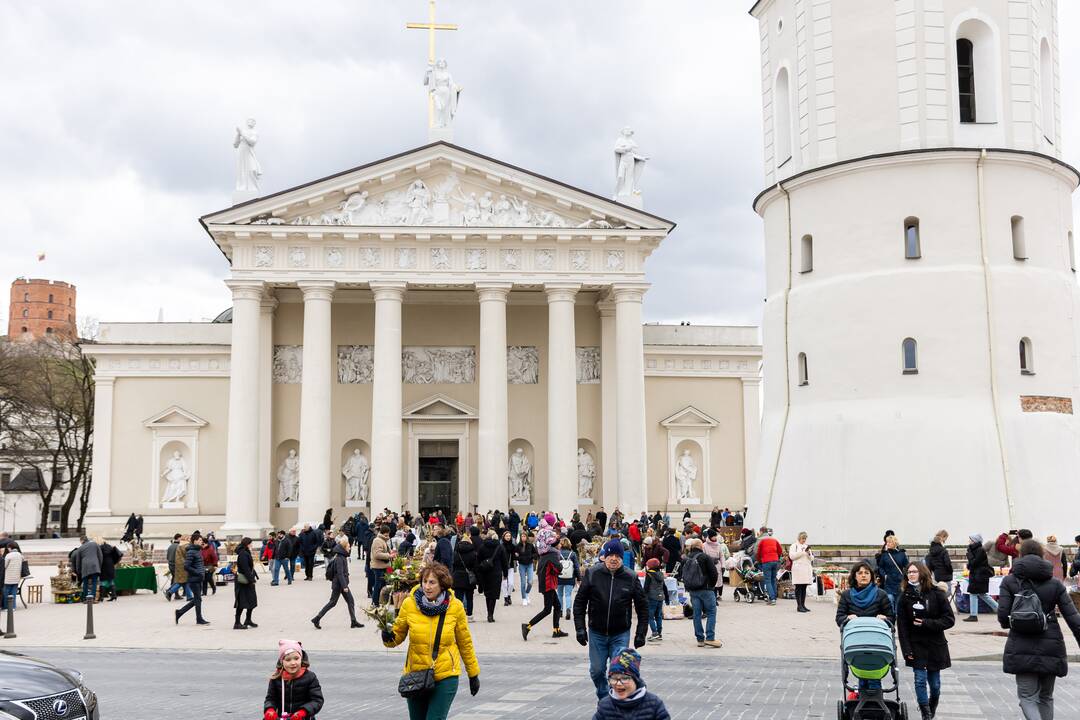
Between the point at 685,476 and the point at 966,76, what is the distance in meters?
23.3

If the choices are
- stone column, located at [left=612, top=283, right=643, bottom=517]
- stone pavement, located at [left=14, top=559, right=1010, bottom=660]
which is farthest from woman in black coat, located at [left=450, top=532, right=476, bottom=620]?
stone column, located at [left=612, top=283, right=643, bottom=517]

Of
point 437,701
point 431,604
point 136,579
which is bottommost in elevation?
point 136,579

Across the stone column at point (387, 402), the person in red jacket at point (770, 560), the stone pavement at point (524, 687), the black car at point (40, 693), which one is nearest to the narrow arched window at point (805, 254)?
the person in red jacket at point (770, 560)

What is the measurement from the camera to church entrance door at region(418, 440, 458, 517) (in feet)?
149

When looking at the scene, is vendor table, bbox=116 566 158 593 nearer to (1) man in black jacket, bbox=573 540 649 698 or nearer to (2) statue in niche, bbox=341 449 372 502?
(2) statue in niche, bbox=341 449 372 502

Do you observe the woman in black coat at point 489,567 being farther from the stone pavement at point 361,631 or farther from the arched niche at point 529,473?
the arched niche at point 529,473

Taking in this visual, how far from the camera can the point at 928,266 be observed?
83.4ft

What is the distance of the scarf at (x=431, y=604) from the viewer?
793cm

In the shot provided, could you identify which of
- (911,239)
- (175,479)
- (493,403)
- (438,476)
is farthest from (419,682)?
(175,479)

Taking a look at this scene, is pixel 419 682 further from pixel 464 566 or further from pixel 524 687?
pixel 464 566

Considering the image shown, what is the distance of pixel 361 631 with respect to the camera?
1895 centimetres

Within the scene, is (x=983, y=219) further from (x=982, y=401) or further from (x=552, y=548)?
(x=552, y=548)

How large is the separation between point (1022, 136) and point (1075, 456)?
748cm

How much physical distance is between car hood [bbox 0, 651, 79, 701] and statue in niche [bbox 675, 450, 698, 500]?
39.0 metres
